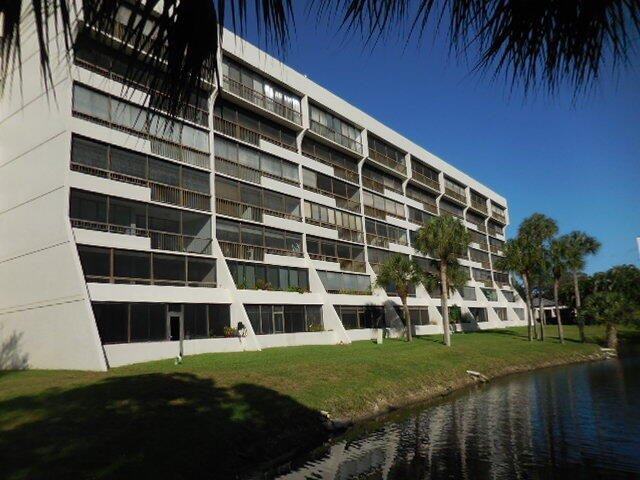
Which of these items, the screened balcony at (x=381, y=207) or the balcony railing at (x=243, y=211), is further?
the screened balcony at (x=381, y=207)

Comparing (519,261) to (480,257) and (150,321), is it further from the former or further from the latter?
(150,321)

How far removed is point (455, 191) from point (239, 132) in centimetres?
4562

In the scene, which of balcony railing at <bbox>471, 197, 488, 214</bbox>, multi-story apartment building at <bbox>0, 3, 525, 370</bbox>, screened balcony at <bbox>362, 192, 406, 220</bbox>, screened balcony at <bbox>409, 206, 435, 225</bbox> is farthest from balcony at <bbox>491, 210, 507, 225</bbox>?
multi-story apartment building at <bbox>0, 3, 525, 370</bbox>

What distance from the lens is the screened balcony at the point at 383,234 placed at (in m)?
54.4

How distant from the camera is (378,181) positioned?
59.1m

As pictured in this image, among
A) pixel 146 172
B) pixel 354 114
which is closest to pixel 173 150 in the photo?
pixel 146 172

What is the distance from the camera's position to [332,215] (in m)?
49.2

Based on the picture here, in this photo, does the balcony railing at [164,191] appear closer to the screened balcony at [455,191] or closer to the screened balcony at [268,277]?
the screened balcony at [268,277]

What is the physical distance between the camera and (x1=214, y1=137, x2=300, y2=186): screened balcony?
38.9 metres

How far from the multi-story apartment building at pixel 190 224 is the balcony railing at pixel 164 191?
98 mm

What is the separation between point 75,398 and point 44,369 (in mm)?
11846

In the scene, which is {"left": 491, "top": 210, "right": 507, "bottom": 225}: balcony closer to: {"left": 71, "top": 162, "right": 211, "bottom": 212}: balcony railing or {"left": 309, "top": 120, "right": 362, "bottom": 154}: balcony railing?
{"left": 309, "top": 120, "right": 362, "bottom": 154}: balcony railing

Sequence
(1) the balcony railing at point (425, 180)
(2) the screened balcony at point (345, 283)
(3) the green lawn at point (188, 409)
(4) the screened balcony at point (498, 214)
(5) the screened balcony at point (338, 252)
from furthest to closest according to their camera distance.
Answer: (4) the screened balcony at point (498, 214)
(1) the balcony railing at point (425, 180)
(2) the screened balcony at point (345, 283)
(5) the screened balcony at point (338, 252)
(3) the green lawn at point (188, 409)

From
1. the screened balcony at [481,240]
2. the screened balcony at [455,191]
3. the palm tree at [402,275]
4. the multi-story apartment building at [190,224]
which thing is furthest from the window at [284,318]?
the screened balcony at [481,240]
